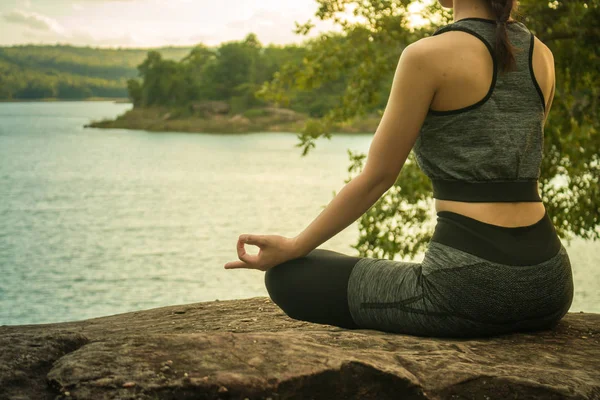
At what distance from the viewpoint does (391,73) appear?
10828mm

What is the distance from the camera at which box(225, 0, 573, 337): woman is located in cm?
283

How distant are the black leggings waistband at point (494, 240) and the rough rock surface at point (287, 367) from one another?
0.37m

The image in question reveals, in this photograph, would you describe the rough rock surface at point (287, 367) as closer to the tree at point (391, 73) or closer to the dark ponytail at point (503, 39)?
the dark ponytail at point (503, 39)

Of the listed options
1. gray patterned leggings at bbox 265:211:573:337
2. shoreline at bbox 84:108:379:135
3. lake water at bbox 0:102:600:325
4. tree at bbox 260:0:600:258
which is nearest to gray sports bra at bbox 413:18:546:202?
gray patterned leggings at bbox 265:211:573:337

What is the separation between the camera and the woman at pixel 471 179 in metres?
2.83

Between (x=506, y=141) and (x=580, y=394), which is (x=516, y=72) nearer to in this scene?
(x=506, y=141)

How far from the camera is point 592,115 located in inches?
349

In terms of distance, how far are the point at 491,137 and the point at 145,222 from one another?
120 ft

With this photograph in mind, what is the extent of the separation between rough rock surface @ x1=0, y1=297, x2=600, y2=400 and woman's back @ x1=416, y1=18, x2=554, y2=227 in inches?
20.6

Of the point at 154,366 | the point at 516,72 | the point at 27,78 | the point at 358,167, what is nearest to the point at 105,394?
the point at 154,366

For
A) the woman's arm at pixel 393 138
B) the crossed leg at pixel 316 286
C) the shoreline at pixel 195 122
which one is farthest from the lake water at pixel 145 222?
the woman's arm at pixel 393 138

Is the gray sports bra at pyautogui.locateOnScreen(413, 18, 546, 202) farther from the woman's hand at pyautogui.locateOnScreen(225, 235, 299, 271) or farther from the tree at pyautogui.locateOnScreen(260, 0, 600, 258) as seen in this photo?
the tree at pyautogui.locateOnScreen(260, 0, 600, 258)

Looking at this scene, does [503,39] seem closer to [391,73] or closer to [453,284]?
[453,284]

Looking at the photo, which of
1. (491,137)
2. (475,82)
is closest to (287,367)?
(491,137)
